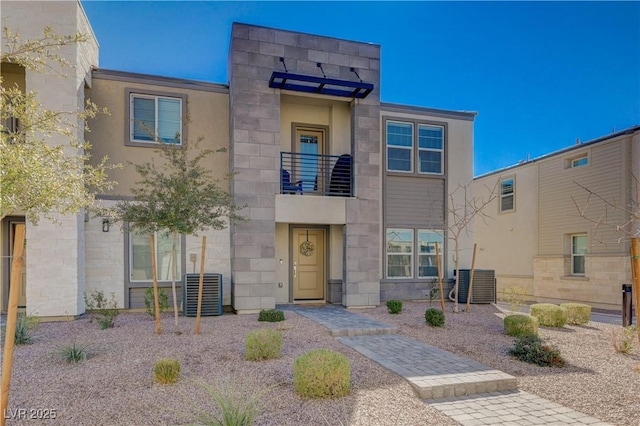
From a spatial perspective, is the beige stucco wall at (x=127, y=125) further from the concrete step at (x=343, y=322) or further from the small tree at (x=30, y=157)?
the small tree at (x=30, y=157)

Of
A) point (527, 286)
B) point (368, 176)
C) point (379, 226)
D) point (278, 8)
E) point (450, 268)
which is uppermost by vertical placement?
point (278, 8)

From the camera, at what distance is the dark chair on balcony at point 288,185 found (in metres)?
10.8

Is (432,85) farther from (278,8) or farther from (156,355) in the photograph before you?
(156,355)

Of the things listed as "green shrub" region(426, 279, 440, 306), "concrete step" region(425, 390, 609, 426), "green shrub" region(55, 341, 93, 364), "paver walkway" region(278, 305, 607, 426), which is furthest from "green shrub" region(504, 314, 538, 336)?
"green shrub" region(55, 341, 93, 364)

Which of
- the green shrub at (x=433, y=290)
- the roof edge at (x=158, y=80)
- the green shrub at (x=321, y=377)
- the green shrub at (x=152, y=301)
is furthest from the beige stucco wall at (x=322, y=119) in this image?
the green shrub at (x=321, y=377)

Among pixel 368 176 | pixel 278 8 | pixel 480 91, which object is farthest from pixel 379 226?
pixel 480 91

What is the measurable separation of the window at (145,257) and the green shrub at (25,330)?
2.71m

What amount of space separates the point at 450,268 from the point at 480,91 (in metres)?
9.77

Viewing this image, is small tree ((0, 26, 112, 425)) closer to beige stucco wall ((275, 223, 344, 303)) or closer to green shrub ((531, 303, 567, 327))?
beige stucco wall ((275, 223, 344, 303))

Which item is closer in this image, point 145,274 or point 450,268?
point 145,274

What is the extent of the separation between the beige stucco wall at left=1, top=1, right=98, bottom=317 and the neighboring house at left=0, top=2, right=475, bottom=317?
0.03 meters

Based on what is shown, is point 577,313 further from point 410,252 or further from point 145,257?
point 145,257

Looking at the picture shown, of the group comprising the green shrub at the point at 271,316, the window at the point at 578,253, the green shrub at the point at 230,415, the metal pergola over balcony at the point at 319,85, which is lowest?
the green shrub at the point at 271,316

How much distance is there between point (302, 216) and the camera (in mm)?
10391
